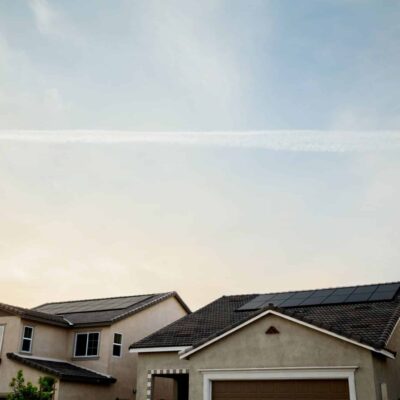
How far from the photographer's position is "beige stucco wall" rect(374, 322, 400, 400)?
53.4ft

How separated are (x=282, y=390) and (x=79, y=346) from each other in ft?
47.2

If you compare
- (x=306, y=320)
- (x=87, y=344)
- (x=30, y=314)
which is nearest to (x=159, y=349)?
(x=87, y=344)

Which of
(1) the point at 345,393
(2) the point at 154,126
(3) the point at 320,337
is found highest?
(2) the point at 154,126

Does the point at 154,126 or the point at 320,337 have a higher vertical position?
the point at 154,126

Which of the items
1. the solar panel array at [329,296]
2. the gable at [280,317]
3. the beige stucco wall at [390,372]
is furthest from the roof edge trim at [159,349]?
the beige stucco wall at [390,372]

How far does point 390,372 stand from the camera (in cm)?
1756

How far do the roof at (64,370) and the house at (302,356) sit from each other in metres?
3.77

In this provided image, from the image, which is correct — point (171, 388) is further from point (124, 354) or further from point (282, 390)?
point (282, 390)

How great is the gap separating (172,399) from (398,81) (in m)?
18.2

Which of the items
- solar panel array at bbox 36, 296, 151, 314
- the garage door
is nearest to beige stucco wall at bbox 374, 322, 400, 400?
the garage door

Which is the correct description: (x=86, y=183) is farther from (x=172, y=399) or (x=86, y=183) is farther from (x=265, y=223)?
(x=172, y=399)

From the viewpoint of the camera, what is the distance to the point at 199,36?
17.9 metres

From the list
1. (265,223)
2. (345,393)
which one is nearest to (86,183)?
(265,223)

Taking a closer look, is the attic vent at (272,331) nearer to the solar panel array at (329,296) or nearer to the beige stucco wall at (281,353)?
the beige stucco wall at (281,353)
